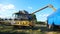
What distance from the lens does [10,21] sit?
86.5 ft

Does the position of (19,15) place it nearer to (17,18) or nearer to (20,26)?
(17,18)

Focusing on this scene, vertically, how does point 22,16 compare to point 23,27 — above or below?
above

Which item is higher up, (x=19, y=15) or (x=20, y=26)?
(x=19, y=15)

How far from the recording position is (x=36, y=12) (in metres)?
32.1

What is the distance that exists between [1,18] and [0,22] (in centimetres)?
278

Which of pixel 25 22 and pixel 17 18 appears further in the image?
pixel 17 18

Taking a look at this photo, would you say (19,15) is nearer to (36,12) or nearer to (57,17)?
(36,12)

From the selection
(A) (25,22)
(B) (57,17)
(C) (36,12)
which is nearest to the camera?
Answer: (B) (57,17)

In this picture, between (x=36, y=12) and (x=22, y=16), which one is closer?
(x=22, y=16)

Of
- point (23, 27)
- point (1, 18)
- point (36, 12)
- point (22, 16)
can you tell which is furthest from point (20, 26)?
point (36, 12)

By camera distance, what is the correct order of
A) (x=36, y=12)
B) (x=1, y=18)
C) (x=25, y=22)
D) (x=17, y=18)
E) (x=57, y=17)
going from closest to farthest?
(x=57, y=17)
(x=25, y=22)
(x=17, y=18)
(x=1, y=18)
(x=36, y=12)

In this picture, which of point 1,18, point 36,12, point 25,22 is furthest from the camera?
point 36,12

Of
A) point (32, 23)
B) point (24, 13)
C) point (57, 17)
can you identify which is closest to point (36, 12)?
point (24, 13)

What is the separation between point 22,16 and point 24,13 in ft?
3.08
